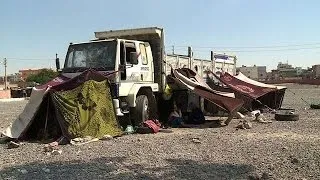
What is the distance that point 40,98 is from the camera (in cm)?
1159

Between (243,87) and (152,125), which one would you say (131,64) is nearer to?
(152,125)

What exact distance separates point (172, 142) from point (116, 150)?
1.49 metres

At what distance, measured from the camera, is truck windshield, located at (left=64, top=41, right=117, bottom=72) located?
1256 centimetres

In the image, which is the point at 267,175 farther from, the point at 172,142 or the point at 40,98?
the point at 40,98

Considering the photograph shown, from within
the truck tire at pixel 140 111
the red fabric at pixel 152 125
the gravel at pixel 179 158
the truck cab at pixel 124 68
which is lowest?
the gravel at pixel 179 158

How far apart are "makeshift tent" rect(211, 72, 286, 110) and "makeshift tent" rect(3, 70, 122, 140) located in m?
6.70

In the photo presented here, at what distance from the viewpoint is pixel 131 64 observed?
12781 millimetres

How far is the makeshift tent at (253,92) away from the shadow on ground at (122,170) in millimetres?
9154

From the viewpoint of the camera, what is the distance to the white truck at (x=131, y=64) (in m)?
12.5

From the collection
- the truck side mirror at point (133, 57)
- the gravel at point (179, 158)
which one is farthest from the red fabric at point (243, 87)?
the truck side mirror at point (133, 57)

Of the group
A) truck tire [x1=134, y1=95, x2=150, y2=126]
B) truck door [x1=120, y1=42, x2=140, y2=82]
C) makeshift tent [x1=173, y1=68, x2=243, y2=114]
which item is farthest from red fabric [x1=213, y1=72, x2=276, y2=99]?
truck door [x1=120, y1=42, x2=140, y2=82]

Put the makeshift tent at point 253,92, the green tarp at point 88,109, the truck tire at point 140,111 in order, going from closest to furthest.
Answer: the green tarp at point 88,109 → the truck tire at point 140,111 → the makeshift tent at point 253,92

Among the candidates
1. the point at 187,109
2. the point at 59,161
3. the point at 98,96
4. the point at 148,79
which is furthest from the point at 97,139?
the point at 187,109

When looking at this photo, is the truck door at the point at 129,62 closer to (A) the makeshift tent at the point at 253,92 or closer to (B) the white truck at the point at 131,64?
(B) the white truck at the point at 131,64
